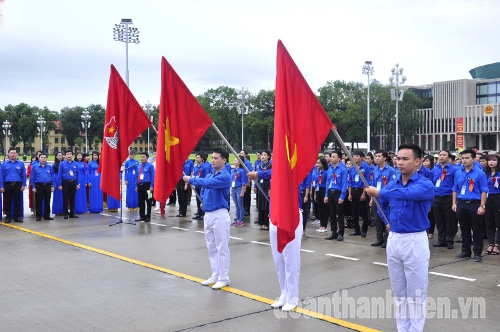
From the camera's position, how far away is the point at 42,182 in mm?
14281

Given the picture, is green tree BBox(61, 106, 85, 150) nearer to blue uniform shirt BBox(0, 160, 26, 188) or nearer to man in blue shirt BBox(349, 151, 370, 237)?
blue uniform shirt BBox(0, 160, 26, 188)

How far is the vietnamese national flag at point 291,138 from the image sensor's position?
220 inches

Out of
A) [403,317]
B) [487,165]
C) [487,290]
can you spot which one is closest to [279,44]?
[403,317]

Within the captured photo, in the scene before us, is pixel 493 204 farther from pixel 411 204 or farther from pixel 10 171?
pixel 10 171

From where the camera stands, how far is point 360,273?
26.1 feet

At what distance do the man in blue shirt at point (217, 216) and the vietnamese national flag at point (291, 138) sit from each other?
1615 mm

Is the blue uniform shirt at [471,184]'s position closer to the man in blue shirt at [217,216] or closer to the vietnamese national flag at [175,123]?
the man in blue shirt at [217,216]

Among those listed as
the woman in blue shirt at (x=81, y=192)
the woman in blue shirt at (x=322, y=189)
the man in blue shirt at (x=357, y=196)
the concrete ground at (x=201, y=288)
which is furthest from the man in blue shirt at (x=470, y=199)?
the woman in blue shirt at (x=81, y=192)

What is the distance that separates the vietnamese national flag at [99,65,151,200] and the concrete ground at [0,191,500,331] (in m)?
1.53

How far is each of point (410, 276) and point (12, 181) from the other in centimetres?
1221

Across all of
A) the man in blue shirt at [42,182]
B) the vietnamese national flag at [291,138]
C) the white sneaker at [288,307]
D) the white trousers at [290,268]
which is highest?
the vietnamese national flag at [291,138]

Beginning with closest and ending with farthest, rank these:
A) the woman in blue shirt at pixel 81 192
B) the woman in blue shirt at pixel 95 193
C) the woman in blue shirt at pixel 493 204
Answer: the woman in blue shirt at pixel 493 204, the woman in blue shirt at pixel 81 192, the woman in blue shirt at pixel 95 193

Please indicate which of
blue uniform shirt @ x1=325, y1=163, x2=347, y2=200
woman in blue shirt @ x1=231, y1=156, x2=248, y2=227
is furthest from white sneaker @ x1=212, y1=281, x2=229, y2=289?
woman in blue shirt @ x1=231, y1=156, x2=248, y2=227

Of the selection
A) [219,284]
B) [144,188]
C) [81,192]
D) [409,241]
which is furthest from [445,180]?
[81,192]
